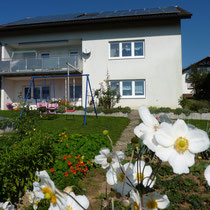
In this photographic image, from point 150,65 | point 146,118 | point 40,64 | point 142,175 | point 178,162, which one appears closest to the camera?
point 178,162

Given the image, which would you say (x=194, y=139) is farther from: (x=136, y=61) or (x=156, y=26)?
(x=156, y=26)

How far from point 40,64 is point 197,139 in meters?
15.8

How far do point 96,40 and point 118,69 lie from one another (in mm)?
2932

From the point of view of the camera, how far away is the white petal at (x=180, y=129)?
0.69 metres

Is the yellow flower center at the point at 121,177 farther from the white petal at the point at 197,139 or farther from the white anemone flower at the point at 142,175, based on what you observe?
the white petal at the point at 197,139

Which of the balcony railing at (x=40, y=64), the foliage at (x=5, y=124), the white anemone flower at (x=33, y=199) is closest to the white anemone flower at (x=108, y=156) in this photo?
Result: the white anemone flower at (x=33, y=199)

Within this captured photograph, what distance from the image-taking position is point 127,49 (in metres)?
14.8

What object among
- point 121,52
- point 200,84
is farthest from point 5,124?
point 200,84

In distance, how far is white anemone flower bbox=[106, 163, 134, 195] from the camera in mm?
874

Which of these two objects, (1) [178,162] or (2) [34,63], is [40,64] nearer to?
(2) [34,63]

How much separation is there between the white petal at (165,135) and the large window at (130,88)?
13683mm

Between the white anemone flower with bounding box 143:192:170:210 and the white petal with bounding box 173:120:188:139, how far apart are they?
0.29 metres

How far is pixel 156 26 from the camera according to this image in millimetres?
14305

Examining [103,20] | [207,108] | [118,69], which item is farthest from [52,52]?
[207,108]
